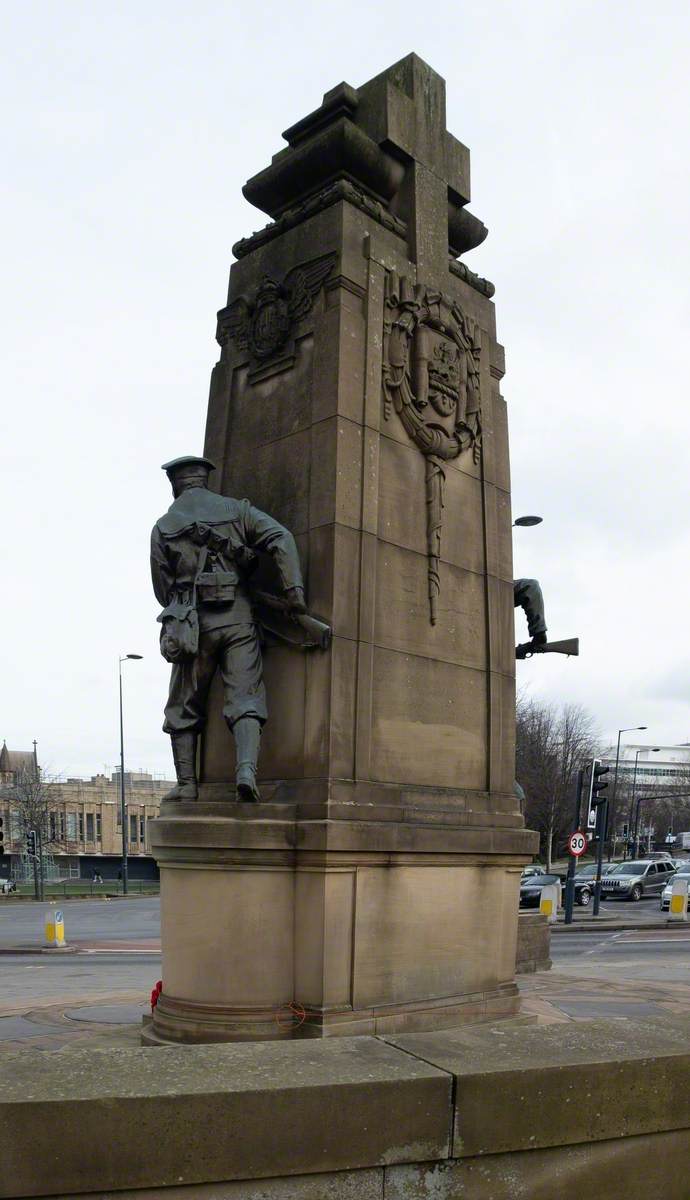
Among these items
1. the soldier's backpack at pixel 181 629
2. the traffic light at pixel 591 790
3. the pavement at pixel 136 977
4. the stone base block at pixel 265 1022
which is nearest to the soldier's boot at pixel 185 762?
the soldier's backpack at pixel 181 629

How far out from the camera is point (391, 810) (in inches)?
260

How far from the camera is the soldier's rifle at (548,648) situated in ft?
29.1

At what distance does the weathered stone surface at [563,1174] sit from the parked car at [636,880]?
37836 mm

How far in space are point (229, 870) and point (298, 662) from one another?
1430mm

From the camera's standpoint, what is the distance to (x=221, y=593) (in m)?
6.70

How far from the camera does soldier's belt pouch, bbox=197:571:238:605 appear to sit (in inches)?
264

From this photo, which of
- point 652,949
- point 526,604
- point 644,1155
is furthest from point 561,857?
point 644,1155

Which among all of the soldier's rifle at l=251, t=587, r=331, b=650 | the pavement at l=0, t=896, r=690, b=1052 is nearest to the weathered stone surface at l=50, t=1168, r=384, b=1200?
the pavement at l=0, t=896, r=690, b=1052

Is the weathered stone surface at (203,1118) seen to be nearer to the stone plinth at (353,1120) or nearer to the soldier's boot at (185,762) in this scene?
the stone plinth at (353,1120)

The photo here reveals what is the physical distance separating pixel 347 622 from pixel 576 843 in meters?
22.9

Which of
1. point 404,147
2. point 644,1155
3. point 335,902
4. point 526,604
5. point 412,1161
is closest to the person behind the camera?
point 412,1161

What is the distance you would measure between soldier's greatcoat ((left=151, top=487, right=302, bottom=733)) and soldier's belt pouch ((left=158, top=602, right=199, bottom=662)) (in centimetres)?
10

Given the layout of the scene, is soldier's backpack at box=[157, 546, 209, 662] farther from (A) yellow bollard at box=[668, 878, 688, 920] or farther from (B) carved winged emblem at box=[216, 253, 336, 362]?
(A) yellow bollard at box=[668, 878, 688, 920]

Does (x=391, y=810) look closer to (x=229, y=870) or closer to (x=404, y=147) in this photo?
(x=229, y=870)
